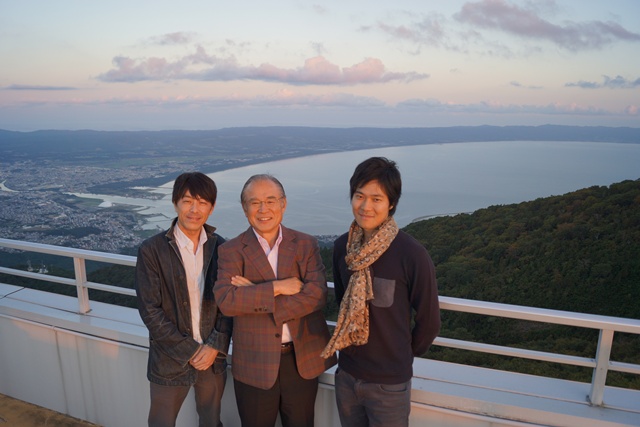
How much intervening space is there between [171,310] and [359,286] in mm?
842

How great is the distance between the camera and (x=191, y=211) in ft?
5.98

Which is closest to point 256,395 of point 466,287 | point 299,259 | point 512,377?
point 299,259

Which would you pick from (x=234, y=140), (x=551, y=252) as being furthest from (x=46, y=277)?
(x=234, y=140)

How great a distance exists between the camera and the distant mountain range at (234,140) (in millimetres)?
33625

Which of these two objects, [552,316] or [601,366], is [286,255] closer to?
[552,316]

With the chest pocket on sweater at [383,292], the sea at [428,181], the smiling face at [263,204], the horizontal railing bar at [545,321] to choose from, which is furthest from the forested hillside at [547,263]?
the smiling face at [263,204]

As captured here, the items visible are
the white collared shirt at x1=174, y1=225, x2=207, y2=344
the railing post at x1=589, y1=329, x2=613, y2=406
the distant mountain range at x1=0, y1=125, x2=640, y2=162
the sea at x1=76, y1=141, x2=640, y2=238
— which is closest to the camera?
the railing post at x1=589, y1=329, x2=613, y2=406

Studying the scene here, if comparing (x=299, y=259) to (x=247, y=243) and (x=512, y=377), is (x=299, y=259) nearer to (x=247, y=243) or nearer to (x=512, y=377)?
(x=247, y=243)

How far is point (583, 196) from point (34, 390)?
65.1ft

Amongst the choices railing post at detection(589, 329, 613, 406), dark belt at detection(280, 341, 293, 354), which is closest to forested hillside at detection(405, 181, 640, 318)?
railing post at detection(589, 329, 613, 406)

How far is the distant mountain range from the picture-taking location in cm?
3362

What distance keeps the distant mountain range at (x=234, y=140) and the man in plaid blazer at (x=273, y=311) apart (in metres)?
28.4

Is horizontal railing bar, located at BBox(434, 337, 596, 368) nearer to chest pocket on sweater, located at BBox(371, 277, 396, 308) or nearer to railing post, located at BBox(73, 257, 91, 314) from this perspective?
chest pocket on sweater, located at BBox(371, 277, 396, 308)

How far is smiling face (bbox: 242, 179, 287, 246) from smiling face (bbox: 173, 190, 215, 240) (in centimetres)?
22
